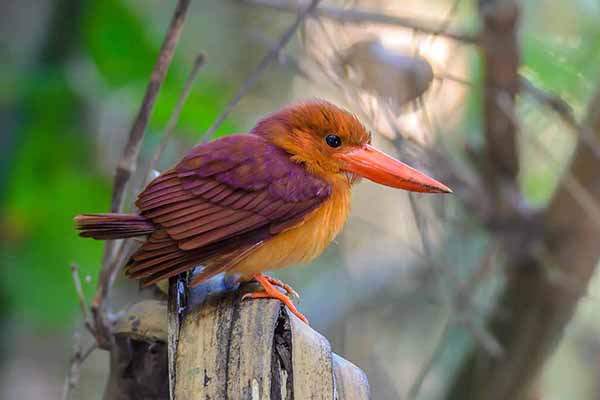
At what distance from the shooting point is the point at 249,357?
3.25ft

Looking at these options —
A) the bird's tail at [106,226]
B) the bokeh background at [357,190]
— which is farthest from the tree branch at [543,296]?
the bird's tail at [106,226]

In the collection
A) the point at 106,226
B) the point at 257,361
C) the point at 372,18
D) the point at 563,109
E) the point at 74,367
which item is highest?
the point at 372,18

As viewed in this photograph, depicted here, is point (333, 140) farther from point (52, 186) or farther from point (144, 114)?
point (52, 186)

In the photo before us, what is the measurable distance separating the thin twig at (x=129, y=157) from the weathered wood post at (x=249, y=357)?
0.84 ft

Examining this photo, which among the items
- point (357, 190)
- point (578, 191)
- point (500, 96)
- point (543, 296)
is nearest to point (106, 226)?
point (500, 96)

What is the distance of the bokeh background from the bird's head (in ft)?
1.01

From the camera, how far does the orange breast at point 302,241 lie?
135 cm

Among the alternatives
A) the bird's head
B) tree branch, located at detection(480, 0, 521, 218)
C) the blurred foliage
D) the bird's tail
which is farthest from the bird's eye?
the blurred foliage

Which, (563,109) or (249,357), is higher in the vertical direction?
(563,109)

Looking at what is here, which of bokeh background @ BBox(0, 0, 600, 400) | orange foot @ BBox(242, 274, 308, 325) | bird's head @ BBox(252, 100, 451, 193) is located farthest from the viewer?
bokeh background @ BBox(0, 0, 600, 400)

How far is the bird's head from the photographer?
152 centimetres

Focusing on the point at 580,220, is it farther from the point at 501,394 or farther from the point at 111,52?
the point at 111,52

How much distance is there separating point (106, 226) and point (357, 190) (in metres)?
2.17

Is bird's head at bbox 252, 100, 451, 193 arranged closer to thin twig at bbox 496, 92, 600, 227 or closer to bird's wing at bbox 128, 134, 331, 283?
bird's wing at bbox 128, 134, 331, 283
